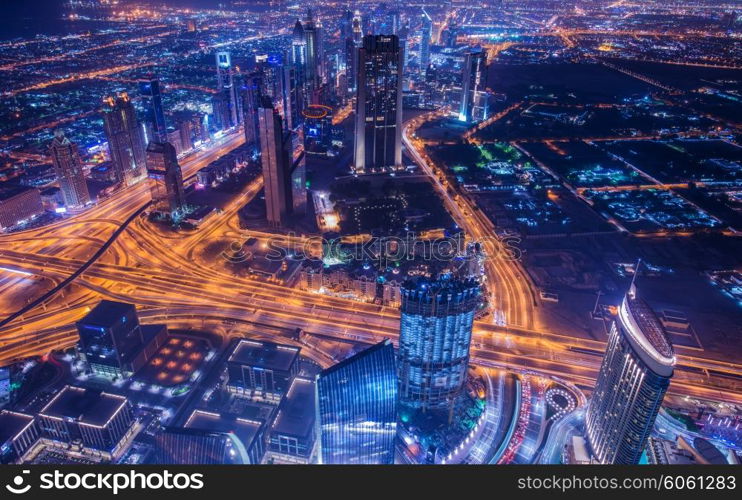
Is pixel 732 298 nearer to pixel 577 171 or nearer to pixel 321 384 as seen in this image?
pixel 577 171

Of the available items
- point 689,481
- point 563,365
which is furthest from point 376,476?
point 563,365

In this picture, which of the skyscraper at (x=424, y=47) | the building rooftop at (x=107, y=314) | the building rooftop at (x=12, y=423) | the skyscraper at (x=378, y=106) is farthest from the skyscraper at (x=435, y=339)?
the skyscraper at (x=424, y=47)

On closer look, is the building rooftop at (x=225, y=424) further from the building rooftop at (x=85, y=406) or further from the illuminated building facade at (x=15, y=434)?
the illuminated building facade at (x=15, y=434)

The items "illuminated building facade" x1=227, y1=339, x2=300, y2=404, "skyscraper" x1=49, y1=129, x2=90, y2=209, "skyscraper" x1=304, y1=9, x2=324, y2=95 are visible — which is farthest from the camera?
"skyscraper" x1=304, y1=9, x2=324, y2=95

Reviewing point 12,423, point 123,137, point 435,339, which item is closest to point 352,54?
point 123,137

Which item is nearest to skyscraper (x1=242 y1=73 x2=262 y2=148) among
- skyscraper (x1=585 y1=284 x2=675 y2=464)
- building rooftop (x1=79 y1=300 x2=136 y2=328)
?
building rooftop (x1=79 y1=300 x2=136 y2=328)

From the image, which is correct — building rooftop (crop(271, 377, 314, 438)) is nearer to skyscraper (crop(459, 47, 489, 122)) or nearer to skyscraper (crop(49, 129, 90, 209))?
skyscraper (crop(49, 129, 90, 209))
